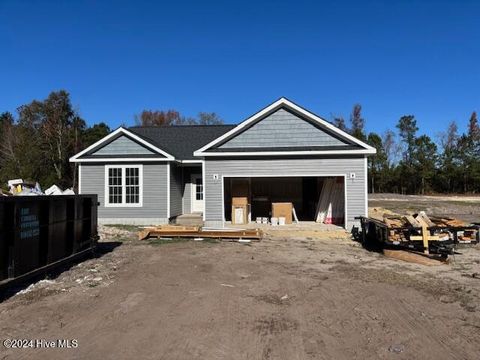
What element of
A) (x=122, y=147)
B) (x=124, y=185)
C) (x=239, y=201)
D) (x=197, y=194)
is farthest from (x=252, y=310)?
(x=197, y=194)

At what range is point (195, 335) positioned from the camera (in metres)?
5.20

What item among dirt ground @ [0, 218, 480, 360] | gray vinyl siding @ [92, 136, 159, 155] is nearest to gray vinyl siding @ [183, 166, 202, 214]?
gray vinyl siding @ [92, 136, 159, 155]

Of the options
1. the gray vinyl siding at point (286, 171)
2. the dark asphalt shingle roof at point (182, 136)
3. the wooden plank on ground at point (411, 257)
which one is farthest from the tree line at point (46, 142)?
the wooden plank on ground at point (411, 257)

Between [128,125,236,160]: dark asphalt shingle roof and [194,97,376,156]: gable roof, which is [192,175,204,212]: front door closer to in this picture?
[128,125,236,160]: dark asphalt shingle roof

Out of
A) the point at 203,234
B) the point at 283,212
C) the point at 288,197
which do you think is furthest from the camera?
the point at 288,197

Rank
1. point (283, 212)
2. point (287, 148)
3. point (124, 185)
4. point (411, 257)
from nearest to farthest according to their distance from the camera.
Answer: point (411, 257)
point (287, 148)
point (283, 212)
point (124, 185)

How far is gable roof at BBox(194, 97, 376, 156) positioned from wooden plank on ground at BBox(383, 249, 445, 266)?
6283 mm

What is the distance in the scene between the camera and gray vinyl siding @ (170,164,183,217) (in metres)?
19.8

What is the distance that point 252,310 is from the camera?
249 inches

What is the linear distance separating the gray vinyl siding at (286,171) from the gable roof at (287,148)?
14.3 inches

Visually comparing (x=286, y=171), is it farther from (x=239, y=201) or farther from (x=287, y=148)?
(x=239, y=201)

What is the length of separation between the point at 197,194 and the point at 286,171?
678 centimetres

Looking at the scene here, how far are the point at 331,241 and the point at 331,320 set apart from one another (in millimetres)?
8993

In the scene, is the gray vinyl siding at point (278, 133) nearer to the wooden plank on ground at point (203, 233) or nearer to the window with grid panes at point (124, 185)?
the wooden plank on ground at point (203, 233)
